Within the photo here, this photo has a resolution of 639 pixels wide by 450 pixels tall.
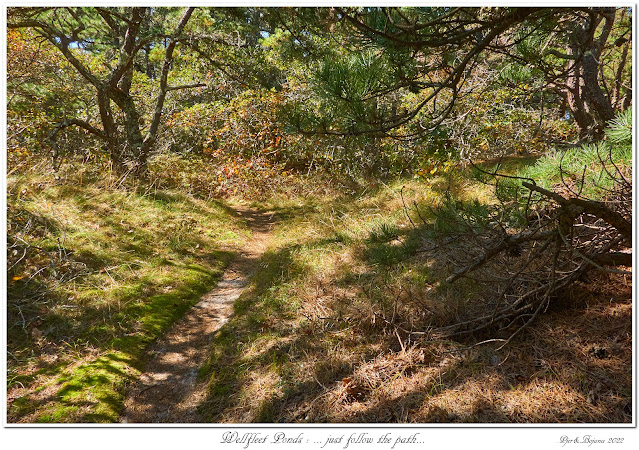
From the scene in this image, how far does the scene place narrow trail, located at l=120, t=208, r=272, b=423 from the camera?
9.35ft

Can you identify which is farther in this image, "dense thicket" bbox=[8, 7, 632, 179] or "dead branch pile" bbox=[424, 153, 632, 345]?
"dense thicket" bbox=[8, 7, 632, 179]

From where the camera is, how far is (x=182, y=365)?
3.42 m

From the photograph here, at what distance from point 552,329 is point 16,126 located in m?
8.03

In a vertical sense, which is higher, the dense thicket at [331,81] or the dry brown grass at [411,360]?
the dense thicket at [331,81]

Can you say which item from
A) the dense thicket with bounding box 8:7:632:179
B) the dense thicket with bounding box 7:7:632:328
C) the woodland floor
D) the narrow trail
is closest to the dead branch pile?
the dense thicket with bounding box 7:7:632:328

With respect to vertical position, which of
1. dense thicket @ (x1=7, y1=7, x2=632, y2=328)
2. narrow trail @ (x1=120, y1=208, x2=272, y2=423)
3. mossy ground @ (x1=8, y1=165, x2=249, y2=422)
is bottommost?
narrow trail @ (x1=120, y1=208, x2=272, y2=423)

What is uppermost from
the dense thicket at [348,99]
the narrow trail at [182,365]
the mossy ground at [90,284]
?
the dense thicket at [348,99]

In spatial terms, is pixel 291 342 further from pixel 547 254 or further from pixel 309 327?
pixel 547 254

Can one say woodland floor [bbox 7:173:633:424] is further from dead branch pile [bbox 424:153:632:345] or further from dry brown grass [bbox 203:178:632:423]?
dead branch pile [bbox 424:153:632:345]

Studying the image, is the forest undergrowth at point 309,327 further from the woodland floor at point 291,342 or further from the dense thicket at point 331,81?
the dense thicket at point 331,81

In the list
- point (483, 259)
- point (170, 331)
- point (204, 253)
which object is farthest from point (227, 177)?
point (483, 259)

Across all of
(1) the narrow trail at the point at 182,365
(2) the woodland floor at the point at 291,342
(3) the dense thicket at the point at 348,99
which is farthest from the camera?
(1) the narrow trail at the point at 182,365

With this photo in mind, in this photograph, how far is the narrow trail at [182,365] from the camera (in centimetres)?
285

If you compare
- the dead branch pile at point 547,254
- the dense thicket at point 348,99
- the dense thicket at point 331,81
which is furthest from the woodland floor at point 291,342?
the dense thicket at point 331,81
